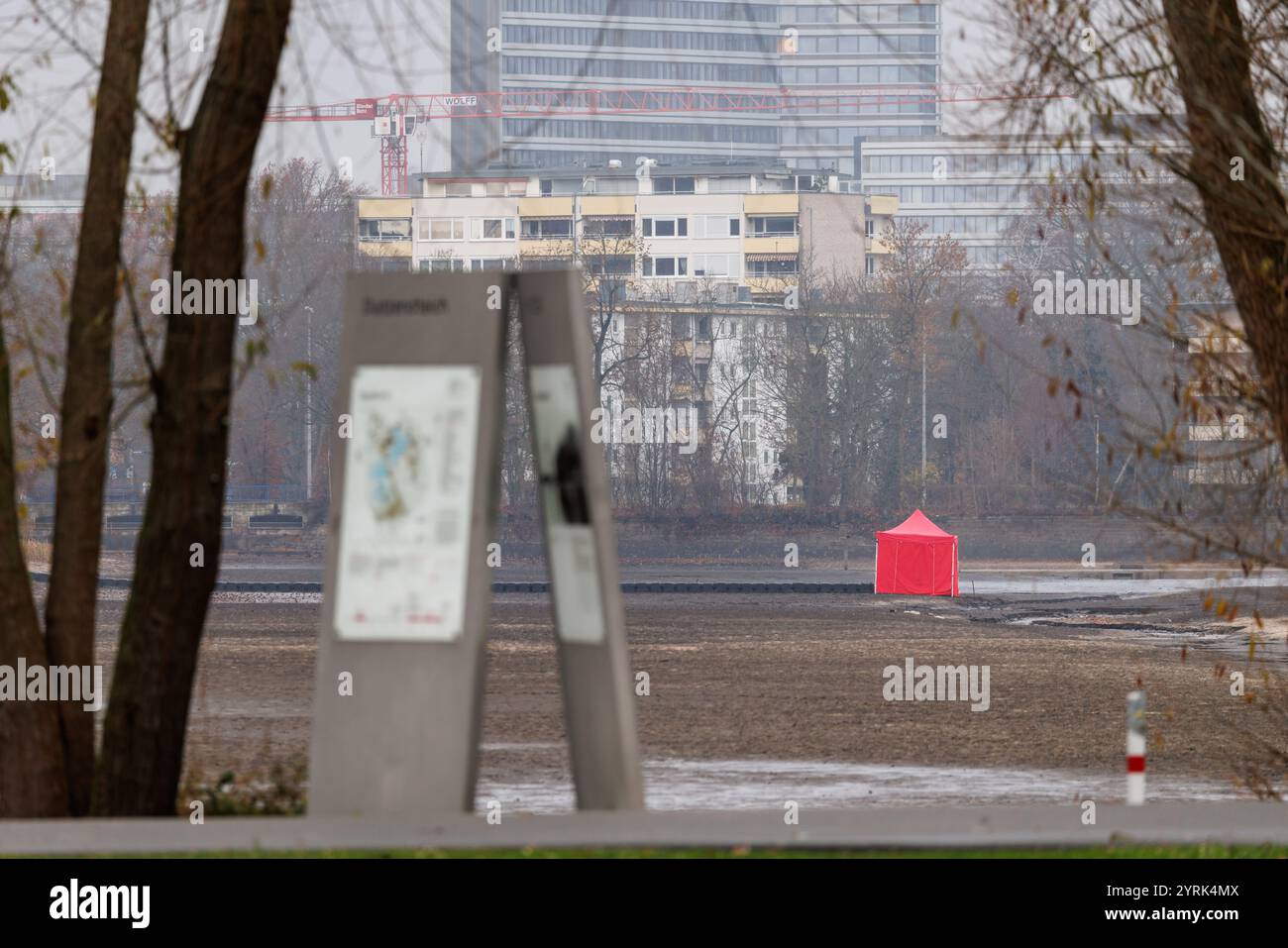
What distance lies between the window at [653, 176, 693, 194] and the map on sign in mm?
119303

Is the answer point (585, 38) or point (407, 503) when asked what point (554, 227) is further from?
point (407, 503)

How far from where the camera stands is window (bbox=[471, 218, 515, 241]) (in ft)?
419

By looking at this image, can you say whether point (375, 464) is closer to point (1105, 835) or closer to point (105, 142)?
point (105, 142)

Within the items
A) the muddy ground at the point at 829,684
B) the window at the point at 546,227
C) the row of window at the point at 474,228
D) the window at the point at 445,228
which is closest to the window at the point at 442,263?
the window at the point at 445,228

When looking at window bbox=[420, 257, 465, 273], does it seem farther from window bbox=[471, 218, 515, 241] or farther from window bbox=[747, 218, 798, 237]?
window bbox=[747, 218, 798, 237]

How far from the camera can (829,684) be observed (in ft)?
99.6

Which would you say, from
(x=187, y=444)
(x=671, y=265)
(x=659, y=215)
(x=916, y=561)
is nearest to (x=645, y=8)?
(x=659, y=215)

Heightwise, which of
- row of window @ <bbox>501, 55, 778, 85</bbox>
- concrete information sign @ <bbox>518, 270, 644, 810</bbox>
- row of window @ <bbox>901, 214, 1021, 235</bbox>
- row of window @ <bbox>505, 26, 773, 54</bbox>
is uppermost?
row of window @ <bbox>505, 26, 773, 54</bbox>

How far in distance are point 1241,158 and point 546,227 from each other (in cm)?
11481

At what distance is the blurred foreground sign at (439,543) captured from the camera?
935 cm

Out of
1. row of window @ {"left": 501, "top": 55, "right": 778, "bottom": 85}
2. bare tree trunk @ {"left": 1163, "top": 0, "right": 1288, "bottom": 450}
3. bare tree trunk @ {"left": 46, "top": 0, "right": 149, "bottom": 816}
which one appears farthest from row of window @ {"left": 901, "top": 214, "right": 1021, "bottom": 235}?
bare tree trunk @ {"left": 46, "top": 0, "right": 149, "bottom": 816}

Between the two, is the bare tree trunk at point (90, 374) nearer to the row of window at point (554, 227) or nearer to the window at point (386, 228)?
the window at point (386, 228)

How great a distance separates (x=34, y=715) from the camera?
1038 cm
